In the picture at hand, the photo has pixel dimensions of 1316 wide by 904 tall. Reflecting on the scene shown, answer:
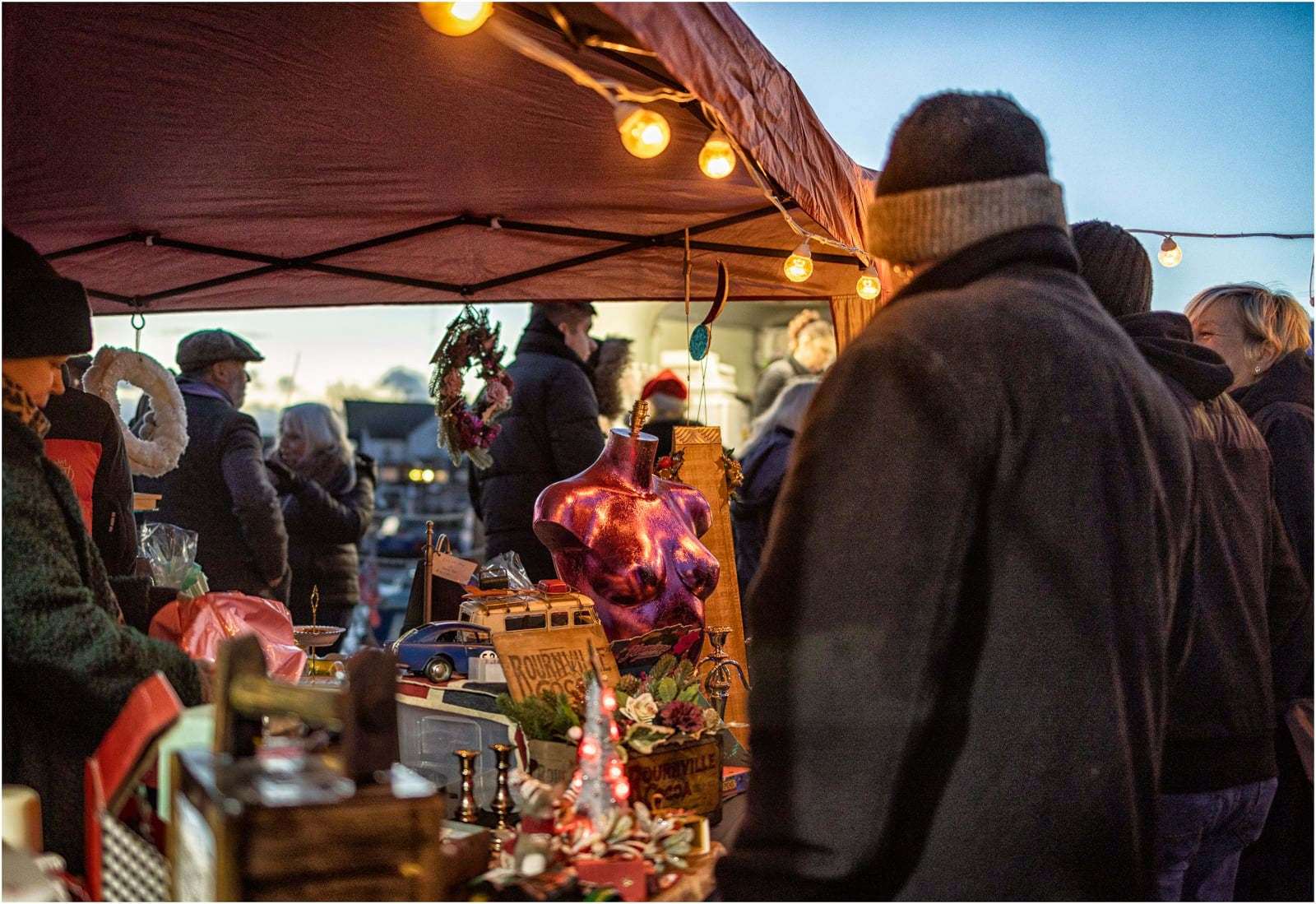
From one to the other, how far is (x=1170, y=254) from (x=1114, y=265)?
9.68 ft

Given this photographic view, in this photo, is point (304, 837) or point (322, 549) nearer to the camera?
point (304, 837)

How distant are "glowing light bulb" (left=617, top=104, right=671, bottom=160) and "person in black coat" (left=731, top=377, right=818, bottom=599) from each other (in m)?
2.65

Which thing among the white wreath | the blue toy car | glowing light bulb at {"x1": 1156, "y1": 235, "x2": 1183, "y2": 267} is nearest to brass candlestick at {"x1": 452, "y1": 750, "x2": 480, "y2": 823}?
the blue toy car

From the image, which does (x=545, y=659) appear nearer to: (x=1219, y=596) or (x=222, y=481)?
(x=1219, y=596)

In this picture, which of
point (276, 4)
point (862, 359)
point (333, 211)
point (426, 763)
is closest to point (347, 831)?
point (862, 359)

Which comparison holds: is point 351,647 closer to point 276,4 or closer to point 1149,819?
point 276,4

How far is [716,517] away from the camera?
3.55 metres

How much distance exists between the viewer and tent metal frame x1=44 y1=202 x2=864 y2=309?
11.5 feet

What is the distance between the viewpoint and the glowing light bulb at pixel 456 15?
171 centimetres

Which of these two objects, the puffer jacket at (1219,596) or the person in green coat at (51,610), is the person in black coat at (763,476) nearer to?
the puffer jacket at (1219,596)

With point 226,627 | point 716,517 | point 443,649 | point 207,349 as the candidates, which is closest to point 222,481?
point 207,349

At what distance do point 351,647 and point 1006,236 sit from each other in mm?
5642

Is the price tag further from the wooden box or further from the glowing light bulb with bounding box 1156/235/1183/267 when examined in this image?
the glowing light bulb with bounding box 1156/235/1183/267

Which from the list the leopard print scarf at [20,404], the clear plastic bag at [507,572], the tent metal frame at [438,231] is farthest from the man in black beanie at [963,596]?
the tent metal frame at [438,231]
